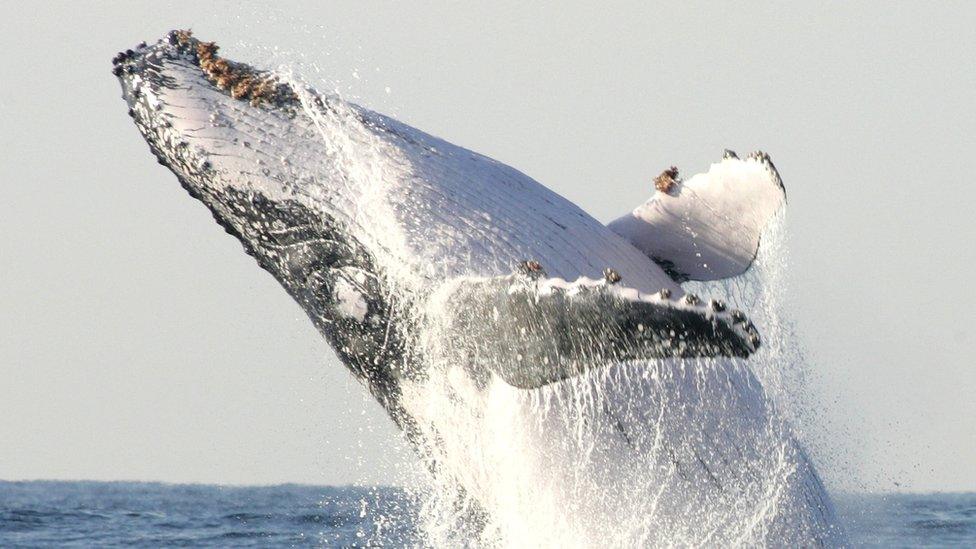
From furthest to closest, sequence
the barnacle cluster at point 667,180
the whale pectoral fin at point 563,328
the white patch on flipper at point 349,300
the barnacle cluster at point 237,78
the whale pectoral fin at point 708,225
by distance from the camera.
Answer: the barnacle cluster at point 667,180
the whale pectoral fin at point 708,225
the barnacle cluster at point 237,78
the white patch on flipper at point 349,300
the whale pectoral fin at point 563,328

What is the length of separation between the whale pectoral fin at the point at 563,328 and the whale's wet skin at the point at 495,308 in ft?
0.04

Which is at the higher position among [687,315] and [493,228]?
[493,228]

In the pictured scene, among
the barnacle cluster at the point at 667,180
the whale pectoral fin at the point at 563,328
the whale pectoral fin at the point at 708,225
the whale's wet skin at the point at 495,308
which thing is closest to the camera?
the whale pectoral fin at the point at 563,328

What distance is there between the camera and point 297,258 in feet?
20.3

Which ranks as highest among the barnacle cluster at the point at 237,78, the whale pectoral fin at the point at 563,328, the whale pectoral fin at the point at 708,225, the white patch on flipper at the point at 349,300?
the barnacle cluster at the point at 237,78

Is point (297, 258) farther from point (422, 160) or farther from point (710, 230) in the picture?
point (710, 230)

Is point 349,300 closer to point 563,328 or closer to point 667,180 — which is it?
point 563,328

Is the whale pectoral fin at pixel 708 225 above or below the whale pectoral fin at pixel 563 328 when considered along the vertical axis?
above

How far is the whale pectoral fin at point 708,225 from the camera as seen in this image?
22.2ft

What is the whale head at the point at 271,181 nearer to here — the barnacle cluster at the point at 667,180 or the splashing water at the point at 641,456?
the splashing water at the point at 641,456

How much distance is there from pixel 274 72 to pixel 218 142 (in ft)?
1.55

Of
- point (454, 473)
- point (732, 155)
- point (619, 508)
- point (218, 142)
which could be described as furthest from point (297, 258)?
point (732, 155)

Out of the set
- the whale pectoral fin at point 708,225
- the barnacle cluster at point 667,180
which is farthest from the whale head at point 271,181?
the barnacle cluster at point 667,180

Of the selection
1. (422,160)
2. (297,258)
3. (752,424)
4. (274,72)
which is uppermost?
(274,72)
